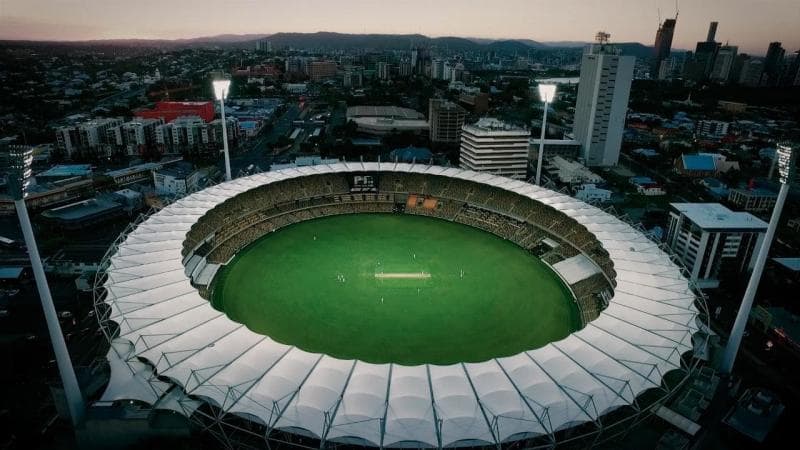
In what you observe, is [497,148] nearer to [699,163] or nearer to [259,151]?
[699,163]

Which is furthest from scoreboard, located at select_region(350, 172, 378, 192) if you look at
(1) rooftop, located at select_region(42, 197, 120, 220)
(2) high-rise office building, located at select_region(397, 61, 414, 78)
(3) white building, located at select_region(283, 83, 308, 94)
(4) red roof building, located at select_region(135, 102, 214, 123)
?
(2) high-rise office building, located at select_region(397, 61, 414, 78)

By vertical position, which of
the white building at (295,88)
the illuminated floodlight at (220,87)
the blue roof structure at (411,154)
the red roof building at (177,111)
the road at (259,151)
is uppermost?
the illuminated floodlight at (220,87)

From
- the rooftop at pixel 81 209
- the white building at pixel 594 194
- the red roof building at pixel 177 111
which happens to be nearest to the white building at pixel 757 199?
the white building at pixel 594 194

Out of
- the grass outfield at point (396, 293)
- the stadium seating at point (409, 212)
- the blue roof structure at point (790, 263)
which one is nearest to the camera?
the grass outfield at point (396, 293)

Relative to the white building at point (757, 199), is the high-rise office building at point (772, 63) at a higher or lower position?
higher

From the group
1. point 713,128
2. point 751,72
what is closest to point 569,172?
point 713,128

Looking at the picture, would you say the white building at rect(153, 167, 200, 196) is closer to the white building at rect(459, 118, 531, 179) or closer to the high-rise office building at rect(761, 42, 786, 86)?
the white building at rect(459, 118, 531, 179)

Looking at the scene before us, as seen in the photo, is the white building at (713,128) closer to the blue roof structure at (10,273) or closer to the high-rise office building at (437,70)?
the high-rise office building at (437,70)
